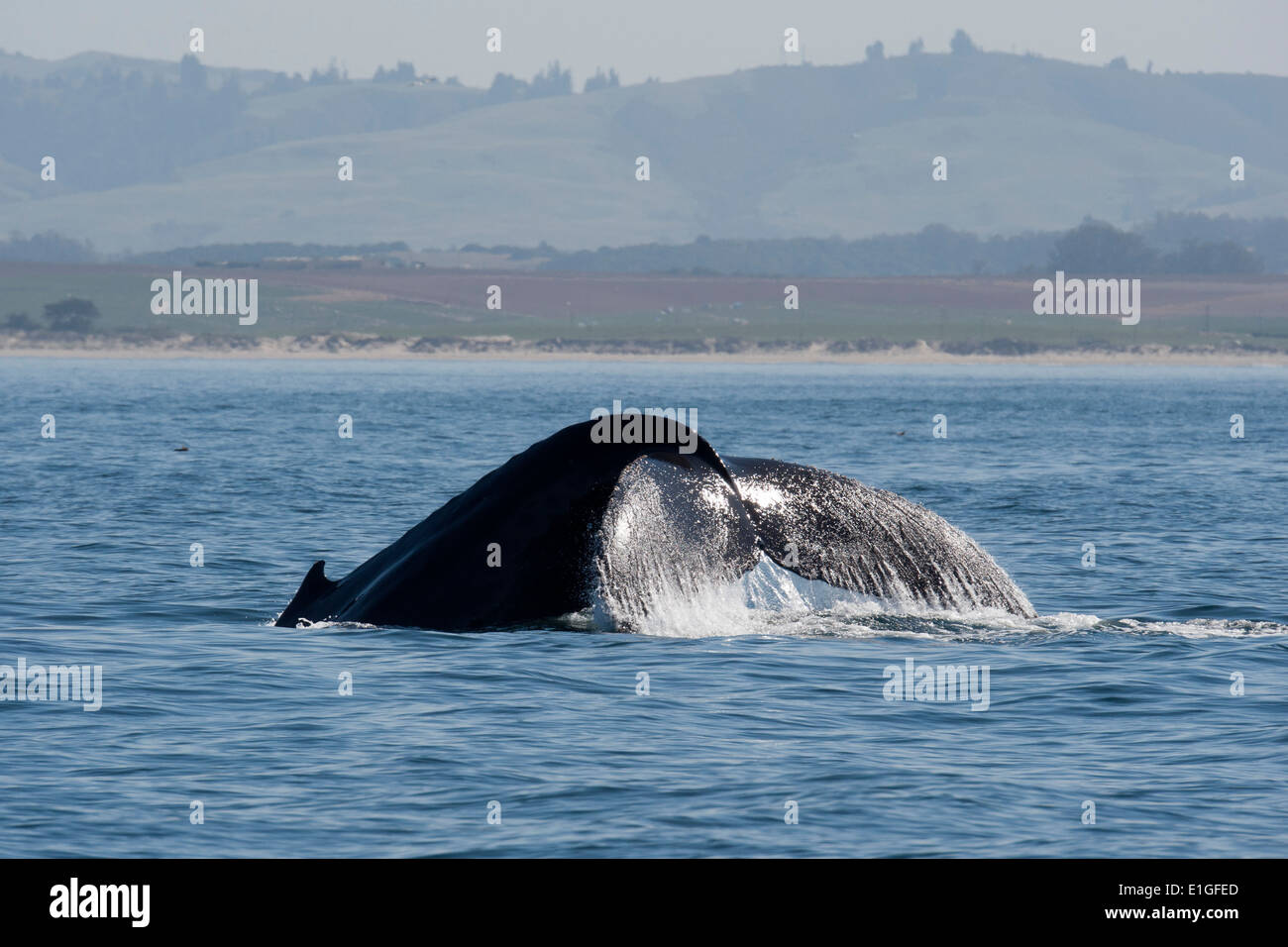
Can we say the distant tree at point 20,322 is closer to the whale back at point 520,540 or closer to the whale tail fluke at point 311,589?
the whale tail fluke at point 311,589

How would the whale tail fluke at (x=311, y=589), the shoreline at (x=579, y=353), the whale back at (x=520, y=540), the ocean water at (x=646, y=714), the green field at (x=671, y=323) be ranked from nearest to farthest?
the ocean water at (x=646, y=714) < the whale back at (x=520, y=540) < the whale tail fluke at (x=311, y=589) < the shoreline at (x=579, y=353) < the green field at (x=671, y=323)

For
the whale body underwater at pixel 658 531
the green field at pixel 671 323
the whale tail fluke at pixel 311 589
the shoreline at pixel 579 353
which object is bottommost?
the whale tail fluke at pixel 311 589

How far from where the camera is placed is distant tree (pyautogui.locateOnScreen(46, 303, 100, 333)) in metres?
157

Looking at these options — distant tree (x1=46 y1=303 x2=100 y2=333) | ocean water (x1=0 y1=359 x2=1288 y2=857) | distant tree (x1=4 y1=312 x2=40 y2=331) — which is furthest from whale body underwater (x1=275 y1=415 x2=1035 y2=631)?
distant tree (x1=4 y1=312 x2=40 y2=331)

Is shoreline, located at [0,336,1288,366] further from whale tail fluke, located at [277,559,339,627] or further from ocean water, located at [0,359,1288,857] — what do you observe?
whale tail fluke, located at [277,559,339,627]

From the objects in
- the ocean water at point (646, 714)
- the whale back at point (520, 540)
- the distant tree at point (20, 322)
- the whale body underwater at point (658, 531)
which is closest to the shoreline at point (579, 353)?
the distant tree at point (20, 322)

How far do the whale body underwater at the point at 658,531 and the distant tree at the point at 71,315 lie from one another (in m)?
152

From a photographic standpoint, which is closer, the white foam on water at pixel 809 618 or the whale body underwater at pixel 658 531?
the whale body underwater at pixel 658 531

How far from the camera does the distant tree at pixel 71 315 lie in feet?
514

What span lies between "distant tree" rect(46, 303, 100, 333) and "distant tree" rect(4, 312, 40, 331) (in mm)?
1406

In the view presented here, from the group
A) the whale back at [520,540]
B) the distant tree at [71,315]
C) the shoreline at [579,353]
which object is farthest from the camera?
the distant tree at [71,315]

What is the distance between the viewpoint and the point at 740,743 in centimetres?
1154
